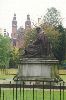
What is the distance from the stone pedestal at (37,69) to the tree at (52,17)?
5296cm

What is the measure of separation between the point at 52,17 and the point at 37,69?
55.8 m

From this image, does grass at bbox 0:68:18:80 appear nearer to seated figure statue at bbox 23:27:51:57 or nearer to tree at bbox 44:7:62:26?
seated figure statue at bbox 23:27:51:57

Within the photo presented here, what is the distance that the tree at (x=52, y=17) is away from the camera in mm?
81312

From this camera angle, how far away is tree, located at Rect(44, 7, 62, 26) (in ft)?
267

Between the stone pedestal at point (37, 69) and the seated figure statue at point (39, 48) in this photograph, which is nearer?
the stone pedestal at point (37, 69)

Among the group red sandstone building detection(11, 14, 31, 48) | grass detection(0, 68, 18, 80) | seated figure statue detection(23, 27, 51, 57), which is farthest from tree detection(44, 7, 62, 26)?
seated figure statue detection(23, 27, 51, 57)

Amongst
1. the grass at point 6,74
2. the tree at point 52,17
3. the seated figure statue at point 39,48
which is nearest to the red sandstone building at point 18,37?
the tree at point 52,17

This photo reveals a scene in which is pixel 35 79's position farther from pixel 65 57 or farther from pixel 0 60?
pixel 65 57

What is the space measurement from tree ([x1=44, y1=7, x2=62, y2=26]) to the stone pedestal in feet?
174

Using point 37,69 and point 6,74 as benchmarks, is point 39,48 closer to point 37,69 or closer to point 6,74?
point 37,69

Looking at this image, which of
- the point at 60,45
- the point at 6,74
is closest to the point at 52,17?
the point at 60,45

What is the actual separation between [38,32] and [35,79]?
150 inches

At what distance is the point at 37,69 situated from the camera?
27.4 metres

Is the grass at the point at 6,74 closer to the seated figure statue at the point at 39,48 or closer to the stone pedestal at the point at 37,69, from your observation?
the seated figure statue at the point at 39,48
